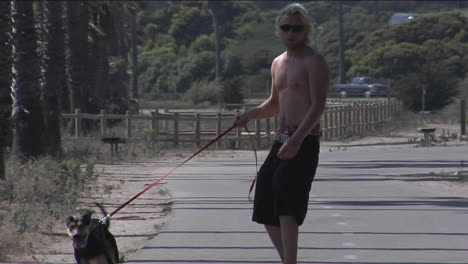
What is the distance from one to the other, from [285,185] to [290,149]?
0.27 meters

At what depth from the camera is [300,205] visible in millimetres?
7434

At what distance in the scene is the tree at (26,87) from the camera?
2034 cm

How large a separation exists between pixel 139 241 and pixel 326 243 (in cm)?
200

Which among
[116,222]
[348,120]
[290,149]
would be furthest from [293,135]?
[348,120]

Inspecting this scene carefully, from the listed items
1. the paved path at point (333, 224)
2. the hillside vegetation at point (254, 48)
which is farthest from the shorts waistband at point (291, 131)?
the hillside vegetation at point (254, 48)

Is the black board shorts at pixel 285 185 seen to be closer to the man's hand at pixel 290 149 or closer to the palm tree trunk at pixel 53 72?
the man's hand at pixel 290 149

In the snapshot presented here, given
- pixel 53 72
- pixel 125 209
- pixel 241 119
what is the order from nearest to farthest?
pixel 241 119
pixel 125 209
pixel 53 72

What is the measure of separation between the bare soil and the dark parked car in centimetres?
3601

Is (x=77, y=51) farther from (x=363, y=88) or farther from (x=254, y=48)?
(x=254, y=48)

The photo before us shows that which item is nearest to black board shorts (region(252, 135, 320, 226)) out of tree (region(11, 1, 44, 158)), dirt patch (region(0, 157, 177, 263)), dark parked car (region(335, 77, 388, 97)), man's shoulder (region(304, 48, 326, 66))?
man's shoulder (region(304, 48, 326, 66))

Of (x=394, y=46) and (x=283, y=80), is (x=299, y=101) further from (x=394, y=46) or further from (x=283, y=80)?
(x=394, y=46)

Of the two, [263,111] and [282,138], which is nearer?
[282,138]

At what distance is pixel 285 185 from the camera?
24.2 feet

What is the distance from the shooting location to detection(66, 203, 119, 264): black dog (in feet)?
24.7
